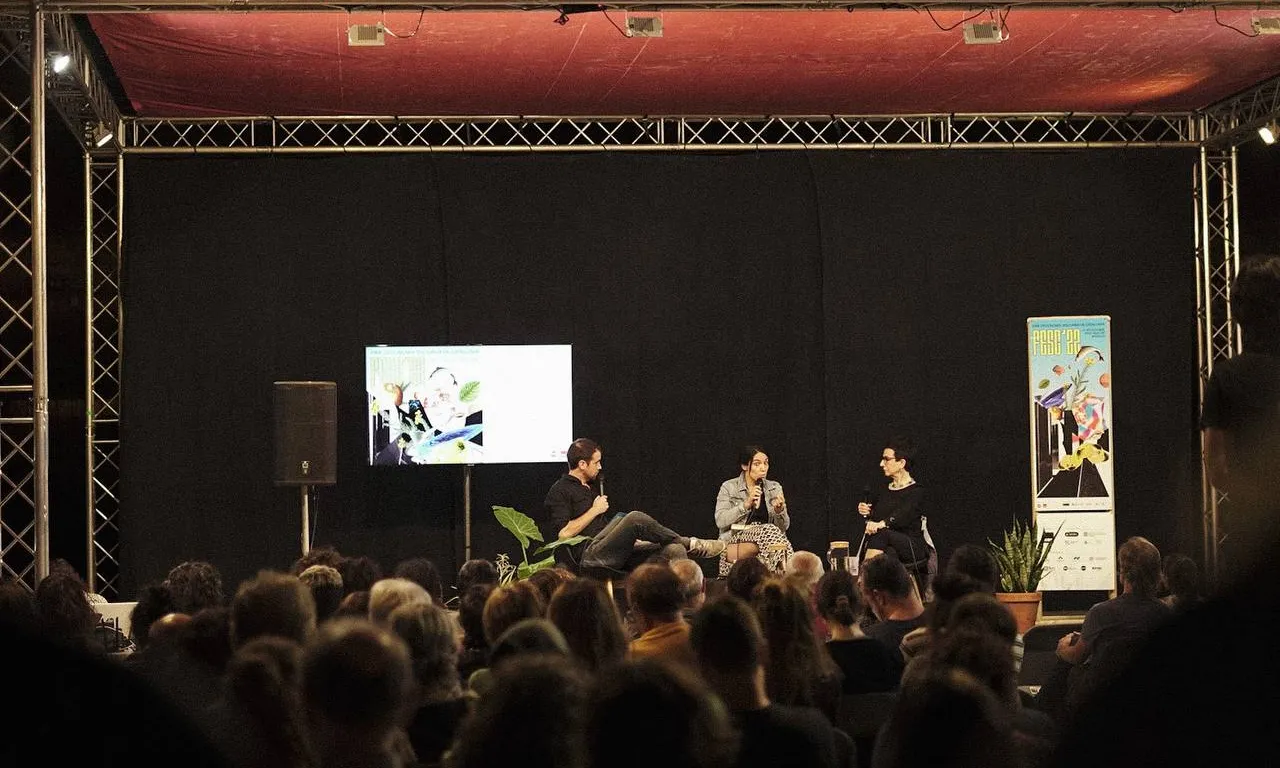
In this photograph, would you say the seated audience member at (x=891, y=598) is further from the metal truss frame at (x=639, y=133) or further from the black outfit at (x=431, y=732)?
the metal truss frame at (x=639, y=133)

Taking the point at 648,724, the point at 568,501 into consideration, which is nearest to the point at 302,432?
the point at 568,501

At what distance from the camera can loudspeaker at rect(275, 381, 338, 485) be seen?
8406 millimetres

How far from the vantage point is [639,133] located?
9.86 meters

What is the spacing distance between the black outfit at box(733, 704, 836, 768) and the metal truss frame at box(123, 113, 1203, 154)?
6.98 meters

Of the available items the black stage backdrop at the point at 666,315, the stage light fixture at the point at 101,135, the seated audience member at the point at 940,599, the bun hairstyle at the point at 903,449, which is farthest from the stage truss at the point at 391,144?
the seated audience member at the point at 940,599

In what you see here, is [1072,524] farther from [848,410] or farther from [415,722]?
[415,722]

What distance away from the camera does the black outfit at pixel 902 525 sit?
8.31m

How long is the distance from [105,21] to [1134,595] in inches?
223

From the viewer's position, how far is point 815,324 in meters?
9.56

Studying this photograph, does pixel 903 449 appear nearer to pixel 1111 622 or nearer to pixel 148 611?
pixel 1111 622

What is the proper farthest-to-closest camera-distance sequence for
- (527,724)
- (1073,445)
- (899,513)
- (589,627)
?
(1073,445) → (899,513) → (589,627) → (527,724)

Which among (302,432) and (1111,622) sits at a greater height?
(302,432)

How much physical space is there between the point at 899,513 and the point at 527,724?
7.60m

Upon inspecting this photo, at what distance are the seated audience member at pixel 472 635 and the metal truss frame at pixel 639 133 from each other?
5.36 m
